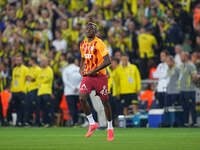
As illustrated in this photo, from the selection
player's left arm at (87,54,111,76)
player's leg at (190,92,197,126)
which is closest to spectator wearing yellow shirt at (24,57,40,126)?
player's leg at (190,92,197,126)

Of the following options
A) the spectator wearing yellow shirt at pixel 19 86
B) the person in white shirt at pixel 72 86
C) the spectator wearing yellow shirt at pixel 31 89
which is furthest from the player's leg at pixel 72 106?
the spectator wearing yellow shirt at pixel 19 86

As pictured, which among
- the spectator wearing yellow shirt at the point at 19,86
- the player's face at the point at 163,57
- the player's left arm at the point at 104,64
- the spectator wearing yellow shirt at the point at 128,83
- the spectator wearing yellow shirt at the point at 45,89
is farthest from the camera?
the spectator wearing yellow shirt at the point at 19,86

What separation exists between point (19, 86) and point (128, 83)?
4222 mm

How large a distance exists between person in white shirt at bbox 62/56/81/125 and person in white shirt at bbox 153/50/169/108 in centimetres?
280

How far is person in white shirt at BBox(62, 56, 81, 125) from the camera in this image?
20.3 metres

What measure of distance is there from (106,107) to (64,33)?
439 inches

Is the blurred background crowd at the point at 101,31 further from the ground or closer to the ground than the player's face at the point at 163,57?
further from the ground

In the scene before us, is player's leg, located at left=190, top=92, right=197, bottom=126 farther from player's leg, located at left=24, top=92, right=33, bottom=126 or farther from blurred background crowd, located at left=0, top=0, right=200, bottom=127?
player's leg, located at left=24, top=92, right=33, bottom=126

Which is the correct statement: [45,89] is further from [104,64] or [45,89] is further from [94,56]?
[104,64]

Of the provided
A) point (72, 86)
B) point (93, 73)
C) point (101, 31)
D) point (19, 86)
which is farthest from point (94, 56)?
point (19, 86)

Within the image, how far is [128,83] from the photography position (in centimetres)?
1958

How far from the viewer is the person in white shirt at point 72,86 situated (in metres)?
20.3

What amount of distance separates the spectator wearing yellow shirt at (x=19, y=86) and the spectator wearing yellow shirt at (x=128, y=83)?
3667mm

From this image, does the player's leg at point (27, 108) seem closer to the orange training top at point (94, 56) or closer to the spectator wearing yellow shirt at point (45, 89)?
the spectator wearing yellow shirt at point (45, 89)
